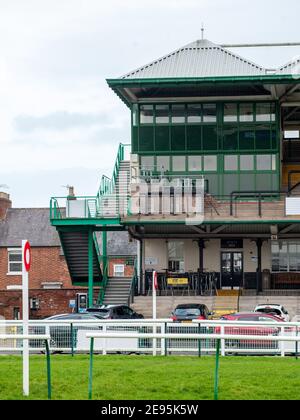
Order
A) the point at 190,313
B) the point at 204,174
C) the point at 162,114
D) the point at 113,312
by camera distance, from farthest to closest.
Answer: the point at 162,114, the point at 204,174, the point at 190,313, the point at 113,312

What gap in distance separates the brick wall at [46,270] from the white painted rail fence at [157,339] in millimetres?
42225

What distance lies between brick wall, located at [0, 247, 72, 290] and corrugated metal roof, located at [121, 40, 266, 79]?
67.5 feet

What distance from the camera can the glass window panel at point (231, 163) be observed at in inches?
1965

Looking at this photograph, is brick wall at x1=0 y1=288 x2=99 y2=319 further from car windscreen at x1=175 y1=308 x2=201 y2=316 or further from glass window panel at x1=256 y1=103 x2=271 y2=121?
car windscreen at x1=175 y1=308 x2=201 y2=316

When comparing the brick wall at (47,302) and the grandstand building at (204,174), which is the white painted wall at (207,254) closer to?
the grandstand building at (204,174)

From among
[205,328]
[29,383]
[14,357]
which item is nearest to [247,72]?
[205,328]

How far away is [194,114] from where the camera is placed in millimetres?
49969

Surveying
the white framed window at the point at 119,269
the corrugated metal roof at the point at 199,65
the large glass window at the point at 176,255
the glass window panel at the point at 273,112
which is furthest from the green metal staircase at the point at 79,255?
the white framed window at the point at 119,269

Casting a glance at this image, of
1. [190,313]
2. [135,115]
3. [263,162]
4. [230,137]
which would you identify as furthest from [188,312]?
[135,115]

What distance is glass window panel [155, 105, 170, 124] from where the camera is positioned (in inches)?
1977

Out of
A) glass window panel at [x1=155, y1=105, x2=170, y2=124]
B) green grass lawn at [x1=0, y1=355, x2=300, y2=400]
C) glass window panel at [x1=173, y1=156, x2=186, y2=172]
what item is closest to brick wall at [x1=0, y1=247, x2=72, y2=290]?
glass window panel at [x1=173, y1=156, x2=186, y2=172]

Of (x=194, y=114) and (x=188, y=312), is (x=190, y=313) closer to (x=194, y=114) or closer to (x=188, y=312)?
(x=188, y=312)

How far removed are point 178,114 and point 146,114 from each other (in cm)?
164
